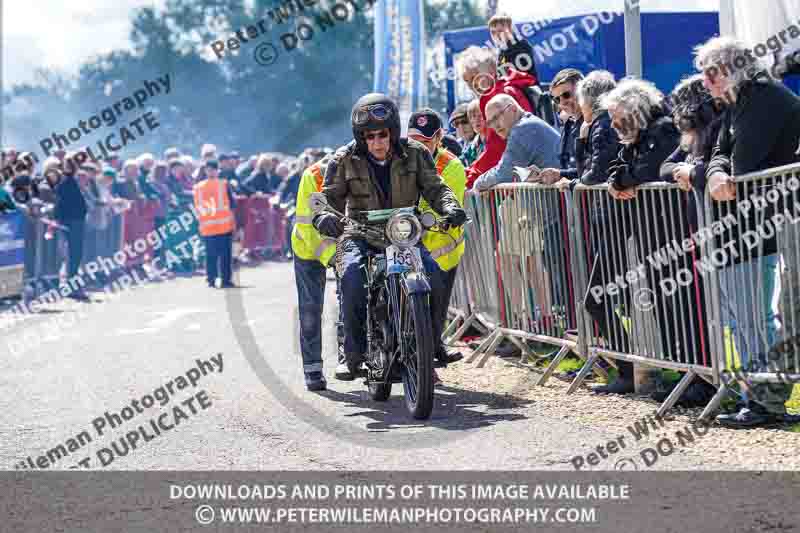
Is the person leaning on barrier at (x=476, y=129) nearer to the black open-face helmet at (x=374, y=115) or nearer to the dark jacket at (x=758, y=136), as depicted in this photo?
the black open-face helmet at (x=374, y=115)

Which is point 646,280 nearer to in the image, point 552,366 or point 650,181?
point 650,181

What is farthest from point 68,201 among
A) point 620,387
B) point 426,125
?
point 620,387

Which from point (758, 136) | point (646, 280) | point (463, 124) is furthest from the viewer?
point (463, 124)

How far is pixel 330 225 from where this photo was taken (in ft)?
26.5

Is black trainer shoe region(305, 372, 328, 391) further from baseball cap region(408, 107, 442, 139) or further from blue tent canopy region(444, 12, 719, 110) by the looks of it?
blue tent canopy region(444, 12, 719, 110)

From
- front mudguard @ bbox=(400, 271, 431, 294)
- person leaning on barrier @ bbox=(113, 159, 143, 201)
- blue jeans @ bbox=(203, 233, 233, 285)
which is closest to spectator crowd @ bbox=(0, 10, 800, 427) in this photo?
front mudguard @ bbox=(400, 271, 431, 294)

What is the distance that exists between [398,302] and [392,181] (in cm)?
89

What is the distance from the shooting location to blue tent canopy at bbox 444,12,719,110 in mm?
13734

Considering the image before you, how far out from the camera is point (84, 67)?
9006 centimetres

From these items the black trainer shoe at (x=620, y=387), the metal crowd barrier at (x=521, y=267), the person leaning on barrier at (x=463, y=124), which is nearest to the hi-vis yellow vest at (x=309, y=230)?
the metal crowd barrier at (x=521, y=267)

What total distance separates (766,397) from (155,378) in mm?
5053

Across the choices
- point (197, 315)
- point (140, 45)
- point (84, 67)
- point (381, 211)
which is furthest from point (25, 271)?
point (84, 67)

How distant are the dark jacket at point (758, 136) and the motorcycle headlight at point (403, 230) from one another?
6.14ft

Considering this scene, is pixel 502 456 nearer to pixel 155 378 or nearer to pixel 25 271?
pixel 155 378
